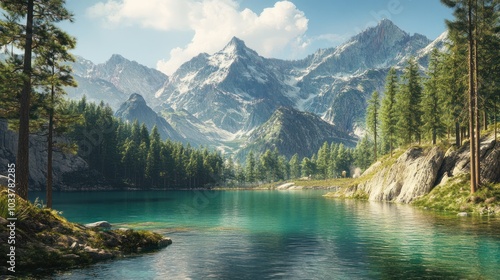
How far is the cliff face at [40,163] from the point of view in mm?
143750

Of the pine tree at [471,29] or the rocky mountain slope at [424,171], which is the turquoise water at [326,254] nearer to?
the pine tree at [471,29]

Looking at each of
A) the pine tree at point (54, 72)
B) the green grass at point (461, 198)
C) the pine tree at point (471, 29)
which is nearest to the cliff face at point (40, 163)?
the pine tree at point (54, 72)

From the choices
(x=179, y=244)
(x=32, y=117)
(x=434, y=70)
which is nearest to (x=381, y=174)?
(x=434, y=70)

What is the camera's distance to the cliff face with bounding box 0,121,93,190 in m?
144

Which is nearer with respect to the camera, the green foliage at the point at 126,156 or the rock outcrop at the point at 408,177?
the rock outcrop at the point at 408,177

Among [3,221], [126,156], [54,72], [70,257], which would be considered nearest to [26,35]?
[54,72]

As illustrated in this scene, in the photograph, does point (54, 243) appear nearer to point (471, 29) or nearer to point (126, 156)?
point (471, 29)

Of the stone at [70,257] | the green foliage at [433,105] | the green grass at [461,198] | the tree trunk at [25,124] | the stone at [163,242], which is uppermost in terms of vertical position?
the green foliage at [433,105]

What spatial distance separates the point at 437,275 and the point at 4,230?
73.7ft

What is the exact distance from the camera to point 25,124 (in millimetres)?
27328

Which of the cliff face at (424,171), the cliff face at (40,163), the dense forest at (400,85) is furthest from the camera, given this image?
the cliff face at (40,163)

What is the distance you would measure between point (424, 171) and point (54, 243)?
2377 inches

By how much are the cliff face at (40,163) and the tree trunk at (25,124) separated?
124 m

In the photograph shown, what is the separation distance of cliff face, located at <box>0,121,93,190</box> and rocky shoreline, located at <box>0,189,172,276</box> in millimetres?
127357
